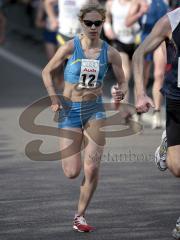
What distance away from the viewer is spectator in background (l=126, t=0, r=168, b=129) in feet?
44.6

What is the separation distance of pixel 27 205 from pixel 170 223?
1.37 metres

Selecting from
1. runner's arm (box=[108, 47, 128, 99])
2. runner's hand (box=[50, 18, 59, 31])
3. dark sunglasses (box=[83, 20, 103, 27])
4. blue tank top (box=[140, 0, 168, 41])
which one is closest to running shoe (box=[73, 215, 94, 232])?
runner's arm (box=[108, 47, 128, 99])

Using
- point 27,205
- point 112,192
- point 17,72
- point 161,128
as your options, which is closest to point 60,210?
point 27,205

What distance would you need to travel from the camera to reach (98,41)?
27.1 feet

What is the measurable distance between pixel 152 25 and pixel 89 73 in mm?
5734

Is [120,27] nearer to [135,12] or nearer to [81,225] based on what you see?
[135,12]

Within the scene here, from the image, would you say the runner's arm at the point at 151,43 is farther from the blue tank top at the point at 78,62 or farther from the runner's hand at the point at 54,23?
the runner's hand at the point at 54,23

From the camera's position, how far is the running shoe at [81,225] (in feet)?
26.1

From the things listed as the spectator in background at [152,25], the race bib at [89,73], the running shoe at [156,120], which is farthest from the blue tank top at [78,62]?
the running shoe at [156,120]

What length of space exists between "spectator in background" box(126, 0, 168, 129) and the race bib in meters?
5.03

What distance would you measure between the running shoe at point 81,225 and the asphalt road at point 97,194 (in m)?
0.07

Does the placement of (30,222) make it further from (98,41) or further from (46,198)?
(98,41)

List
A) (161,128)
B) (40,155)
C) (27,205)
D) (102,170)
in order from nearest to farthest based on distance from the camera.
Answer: (27,205) < (102,170) < (40,155) < (161,128)

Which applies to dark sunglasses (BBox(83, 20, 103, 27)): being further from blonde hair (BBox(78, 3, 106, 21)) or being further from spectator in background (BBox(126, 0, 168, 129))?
spectator in background (BBox(126, 0, 168, 129))
